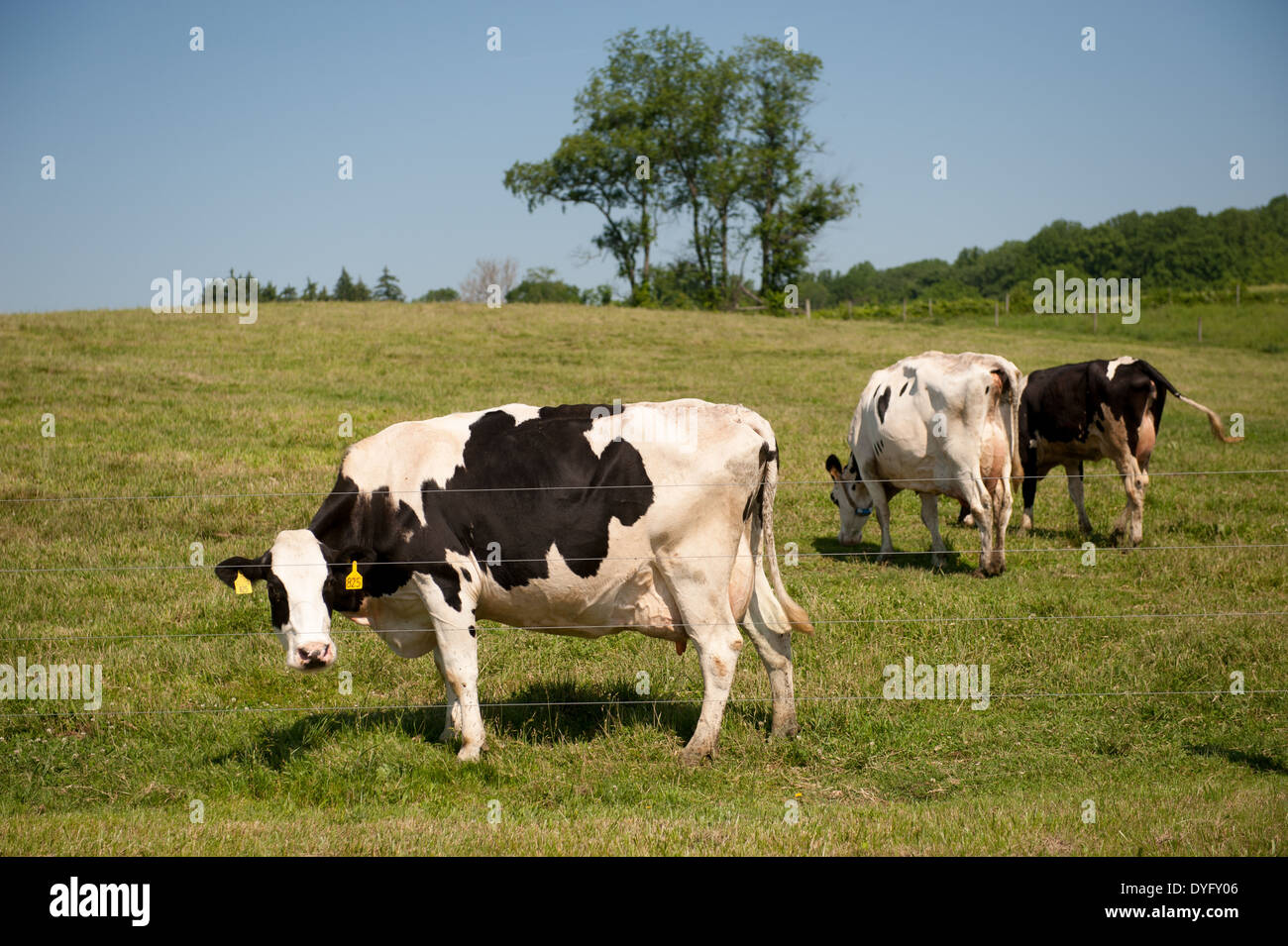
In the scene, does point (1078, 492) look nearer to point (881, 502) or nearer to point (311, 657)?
point (881, 502)

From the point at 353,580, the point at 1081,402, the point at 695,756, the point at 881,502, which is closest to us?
the point at 353,580

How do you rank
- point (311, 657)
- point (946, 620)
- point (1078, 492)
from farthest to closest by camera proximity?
point (1078, 492) → point (946, 620) → point (311, 657)

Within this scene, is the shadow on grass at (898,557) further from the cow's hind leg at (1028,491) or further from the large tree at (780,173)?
the large tree at (780,173)

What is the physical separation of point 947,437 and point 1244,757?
19.2 feet

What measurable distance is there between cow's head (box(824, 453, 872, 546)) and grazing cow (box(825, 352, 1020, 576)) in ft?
1.80

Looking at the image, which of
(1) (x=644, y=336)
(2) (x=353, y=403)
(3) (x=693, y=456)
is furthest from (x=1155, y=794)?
(1) (x=644, y=336)

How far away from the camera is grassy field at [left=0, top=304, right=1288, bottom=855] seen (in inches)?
230

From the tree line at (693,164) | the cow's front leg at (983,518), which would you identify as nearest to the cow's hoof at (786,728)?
the cow's front leg at (983,518)

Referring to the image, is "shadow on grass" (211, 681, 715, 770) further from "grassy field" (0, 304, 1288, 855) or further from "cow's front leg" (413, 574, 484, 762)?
"cow's front leg" (413, 574, 484, 762)

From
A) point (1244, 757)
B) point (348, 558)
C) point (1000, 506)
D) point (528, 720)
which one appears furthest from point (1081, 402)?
point (348, 558)

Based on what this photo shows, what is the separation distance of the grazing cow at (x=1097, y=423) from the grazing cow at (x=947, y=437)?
1296 mm

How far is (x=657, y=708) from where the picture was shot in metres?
7.91

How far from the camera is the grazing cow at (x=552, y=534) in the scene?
22.9 ft

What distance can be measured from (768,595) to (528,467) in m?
1.98
